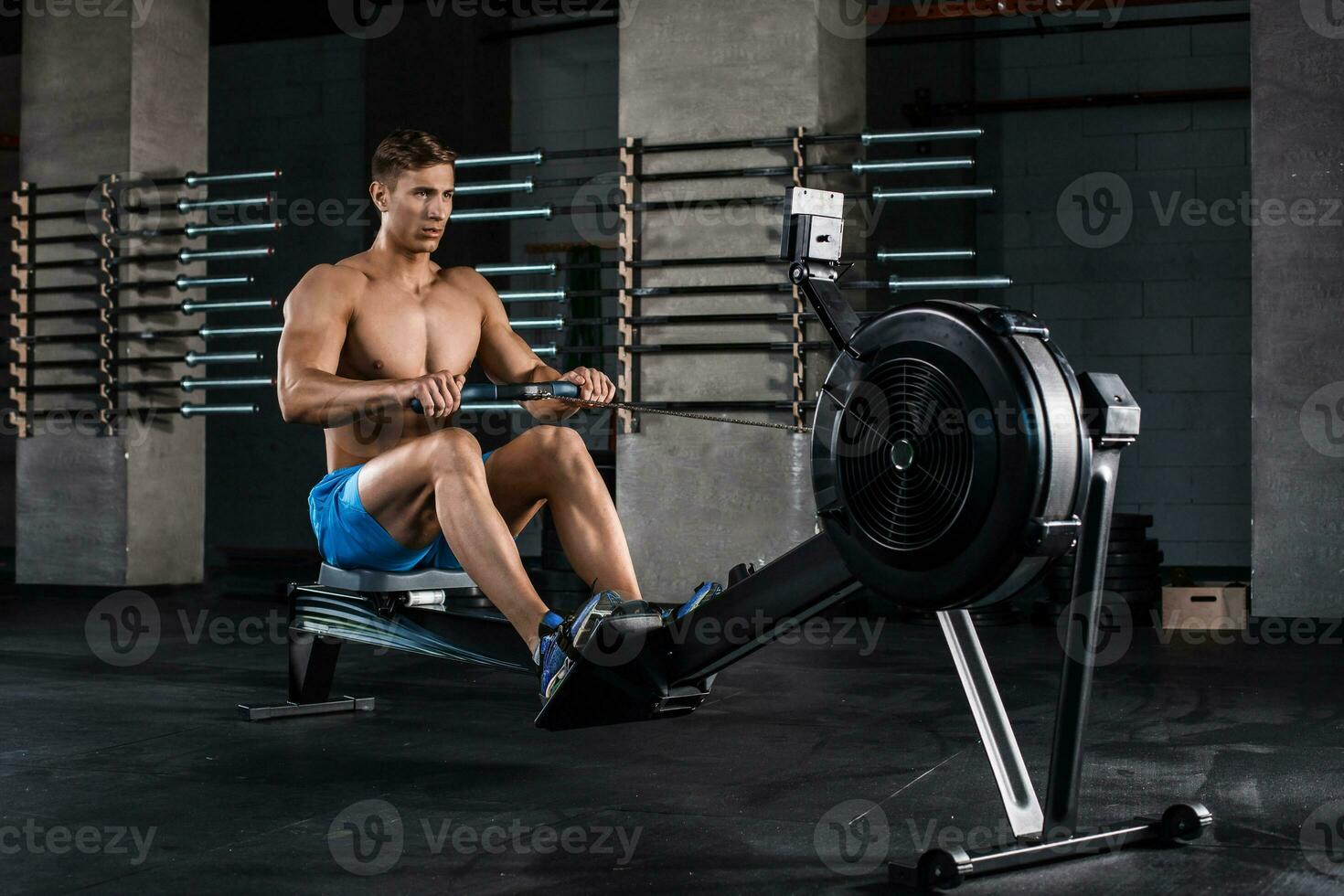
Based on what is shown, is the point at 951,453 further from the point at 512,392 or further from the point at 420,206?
the point at 420,206

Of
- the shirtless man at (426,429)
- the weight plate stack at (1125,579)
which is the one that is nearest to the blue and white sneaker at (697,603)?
the shirtless man at (426,429)

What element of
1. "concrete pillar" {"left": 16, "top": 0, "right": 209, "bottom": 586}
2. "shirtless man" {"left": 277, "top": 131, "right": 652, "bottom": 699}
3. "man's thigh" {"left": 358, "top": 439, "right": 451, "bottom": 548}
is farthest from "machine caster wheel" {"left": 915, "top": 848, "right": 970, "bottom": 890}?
"concrete pillar" {"left": 16, "top": 0, "right": 209, "bottom": 586}

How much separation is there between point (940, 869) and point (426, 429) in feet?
5.47

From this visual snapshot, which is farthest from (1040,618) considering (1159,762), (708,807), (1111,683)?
(708,807)

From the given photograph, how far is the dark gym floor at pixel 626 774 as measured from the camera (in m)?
1.93

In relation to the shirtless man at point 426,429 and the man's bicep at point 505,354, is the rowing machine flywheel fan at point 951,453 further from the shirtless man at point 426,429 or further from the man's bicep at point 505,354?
the man's bicep at point 505,354

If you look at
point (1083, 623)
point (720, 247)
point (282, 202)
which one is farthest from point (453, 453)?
point (282, 202)

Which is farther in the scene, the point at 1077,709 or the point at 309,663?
the point at 309,663

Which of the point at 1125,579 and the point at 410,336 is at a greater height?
the point at 410,336

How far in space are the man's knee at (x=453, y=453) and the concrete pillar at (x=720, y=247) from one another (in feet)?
8.80

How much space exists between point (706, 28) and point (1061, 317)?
11.5 feet

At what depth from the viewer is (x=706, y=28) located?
213 inches

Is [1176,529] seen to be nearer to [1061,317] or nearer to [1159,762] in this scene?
[1061,317]

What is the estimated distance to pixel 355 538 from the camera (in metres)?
2.92
